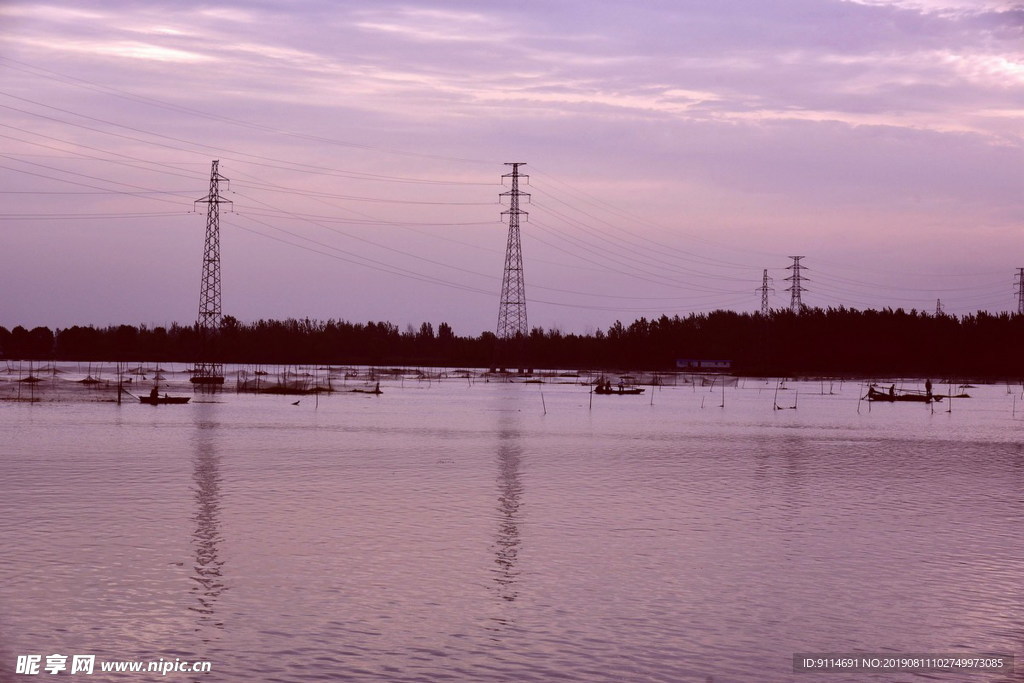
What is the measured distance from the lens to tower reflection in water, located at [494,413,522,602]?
1752 cm

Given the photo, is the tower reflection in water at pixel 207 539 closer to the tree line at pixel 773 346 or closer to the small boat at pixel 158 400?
the small boat at pixel 158 400

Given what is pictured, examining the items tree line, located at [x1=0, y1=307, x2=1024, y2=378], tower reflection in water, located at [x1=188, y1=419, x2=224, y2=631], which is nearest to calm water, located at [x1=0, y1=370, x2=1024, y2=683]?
tower reflection in water, located at [x1=188, y1=419, x2=224, y2=631]

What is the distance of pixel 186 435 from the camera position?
4578cm

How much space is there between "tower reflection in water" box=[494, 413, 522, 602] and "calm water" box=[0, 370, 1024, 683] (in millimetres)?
91

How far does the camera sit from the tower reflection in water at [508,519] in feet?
57.5

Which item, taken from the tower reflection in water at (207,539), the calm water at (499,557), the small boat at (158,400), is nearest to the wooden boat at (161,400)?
the small boat at (158,400)

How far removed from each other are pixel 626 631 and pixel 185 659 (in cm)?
581

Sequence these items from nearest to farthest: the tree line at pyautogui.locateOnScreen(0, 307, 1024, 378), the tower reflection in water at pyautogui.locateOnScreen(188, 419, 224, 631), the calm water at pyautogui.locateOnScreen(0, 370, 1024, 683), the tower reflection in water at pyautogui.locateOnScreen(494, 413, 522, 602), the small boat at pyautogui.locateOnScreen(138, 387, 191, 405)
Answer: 1. the calm water at pyautogui.locateOnScreen(0, 370, 1024, 683)
2. the tower reflection in water at pyautogui.locateOnScreen(188, 419, 224, 631)
3. the tower reflection in water at pyautogui.locateOnScreen(494, 413, 522, 602)
4. the small boat at pyautogui.locateOnScreen(138, 387, 191, 405)
5. the tree line at pyautogui.locateOnScreen(0, 307, 1024, 378)

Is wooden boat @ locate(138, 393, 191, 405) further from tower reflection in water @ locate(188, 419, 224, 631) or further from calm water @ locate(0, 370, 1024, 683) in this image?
tower reflection in water @ locate(188, 419, 224, 631)

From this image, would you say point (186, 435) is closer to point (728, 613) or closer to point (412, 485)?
point (412, 485)

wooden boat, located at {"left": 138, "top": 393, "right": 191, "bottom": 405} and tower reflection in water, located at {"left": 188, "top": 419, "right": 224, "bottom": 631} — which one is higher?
wooden boat, located at {"left": 138, "top": 393, "right": 191, "bottom": 405}

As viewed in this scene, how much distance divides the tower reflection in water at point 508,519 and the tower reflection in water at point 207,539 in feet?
14.6

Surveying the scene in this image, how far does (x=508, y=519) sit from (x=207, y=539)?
6.67 metres

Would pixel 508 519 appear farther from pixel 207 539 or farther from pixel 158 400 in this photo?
pixel 158 400
